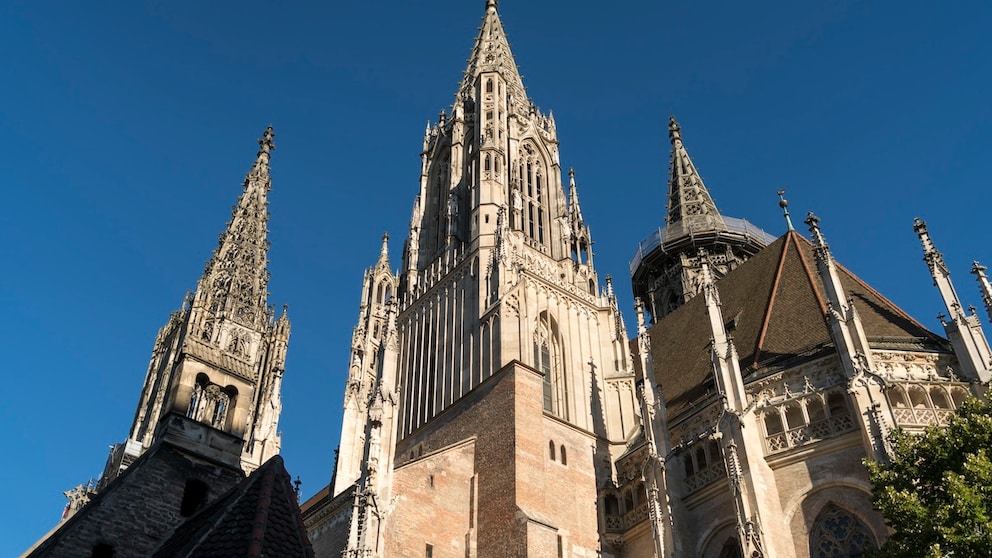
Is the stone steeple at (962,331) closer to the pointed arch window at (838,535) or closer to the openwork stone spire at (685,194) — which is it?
the pointed arch window at (838,535)

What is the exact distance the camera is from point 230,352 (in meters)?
21.5

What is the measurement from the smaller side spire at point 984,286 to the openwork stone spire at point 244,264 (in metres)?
18.1

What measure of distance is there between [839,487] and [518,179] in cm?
1732

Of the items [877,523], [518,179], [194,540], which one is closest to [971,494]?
[877,523]

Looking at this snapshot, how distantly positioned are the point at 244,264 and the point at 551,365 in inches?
392

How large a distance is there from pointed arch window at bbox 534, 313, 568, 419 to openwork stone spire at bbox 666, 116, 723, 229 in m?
18.2

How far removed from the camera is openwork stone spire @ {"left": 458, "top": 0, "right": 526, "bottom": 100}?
36.0 metres

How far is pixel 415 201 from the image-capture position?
34094 mm

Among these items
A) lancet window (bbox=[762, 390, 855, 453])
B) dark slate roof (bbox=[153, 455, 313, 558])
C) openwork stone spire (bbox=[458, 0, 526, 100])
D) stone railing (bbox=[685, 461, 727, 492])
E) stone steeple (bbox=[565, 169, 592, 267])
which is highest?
openwork stone spire (bbox=[458, 0, 526, 100])

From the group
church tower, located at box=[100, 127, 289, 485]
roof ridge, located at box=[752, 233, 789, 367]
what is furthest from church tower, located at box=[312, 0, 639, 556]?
roof ridge, located at box=[752, 233, 789, 367]

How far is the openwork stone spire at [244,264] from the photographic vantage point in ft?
74.1

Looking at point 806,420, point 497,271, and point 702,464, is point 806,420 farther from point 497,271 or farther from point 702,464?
point 497,271

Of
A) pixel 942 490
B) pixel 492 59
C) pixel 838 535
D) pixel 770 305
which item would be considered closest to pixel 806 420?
pixel 838 535

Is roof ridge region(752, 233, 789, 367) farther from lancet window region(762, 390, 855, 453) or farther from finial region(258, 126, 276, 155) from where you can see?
finial region(258, 126, 276, 155)
